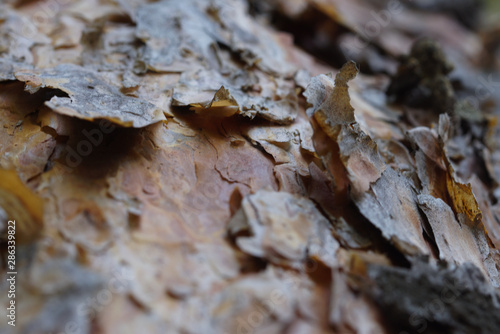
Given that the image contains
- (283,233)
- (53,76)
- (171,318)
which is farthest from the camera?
(53,76)

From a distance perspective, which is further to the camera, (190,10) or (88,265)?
(190,10)

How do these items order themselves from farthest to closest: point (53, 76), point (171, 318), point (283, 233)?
point (53, 76) < point (283, 233) < point (171, 318)

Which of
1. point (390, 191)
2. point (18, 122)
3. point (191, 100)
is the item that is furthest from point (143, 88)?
point (390, 191)

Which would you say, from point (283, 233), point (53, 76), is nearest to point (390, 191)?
point (283, 233)

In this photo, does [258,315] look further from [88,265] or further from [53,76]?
[53,76]

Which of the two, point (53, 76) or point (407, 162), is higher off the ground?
point (407, 162)

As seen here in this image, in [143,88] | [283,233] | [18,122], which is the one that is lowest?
[18,122]
